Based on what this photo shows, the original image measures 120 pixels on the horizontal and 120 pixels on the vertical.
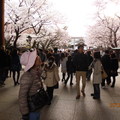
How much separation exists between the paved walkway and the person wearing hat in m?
1.75

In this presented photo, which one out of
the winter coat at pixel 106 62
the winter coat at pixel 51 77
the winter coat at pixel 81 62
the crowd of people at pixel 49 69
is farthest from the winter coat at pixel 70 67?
the winter coat at pixel 51 77

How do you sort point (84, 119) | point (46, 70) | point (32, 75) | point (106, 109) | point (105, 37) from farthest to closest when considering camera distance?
1. point (105, 37)
2. point (46, 70)
3. point (106, 109)
4. point (84, 119)
5. point (32, 75)

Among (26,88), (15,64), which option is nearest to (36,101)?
(26,88)

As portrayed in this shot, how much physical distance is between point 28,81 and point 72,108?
105 inches

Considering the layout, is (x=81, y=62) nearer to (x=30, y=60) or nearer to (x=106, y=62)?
(x=106, y=62)

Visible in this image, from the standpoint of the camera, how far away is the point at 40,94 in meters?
2.63

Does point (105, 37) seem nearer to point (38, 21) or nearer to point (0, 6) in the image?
point (38, 21)

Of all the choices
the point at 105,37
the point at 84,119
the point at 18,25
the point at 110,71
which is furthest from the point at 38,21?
the point at 84,119

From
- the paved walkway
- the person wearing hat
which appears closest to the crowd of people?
the person wearing hat

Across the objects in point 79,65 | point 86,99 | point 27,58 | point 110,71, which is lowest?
point 86,99

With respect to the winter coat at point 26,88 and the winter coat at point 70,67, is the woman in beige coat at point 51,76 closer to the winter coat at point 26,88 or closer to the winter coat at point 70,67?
the winter coat at point 26,88

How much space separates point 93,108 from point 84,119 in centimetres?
87

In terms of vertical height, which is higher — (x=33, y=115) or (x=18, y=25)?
(x=18, y=25)

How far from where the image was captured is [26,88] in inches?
97.7
